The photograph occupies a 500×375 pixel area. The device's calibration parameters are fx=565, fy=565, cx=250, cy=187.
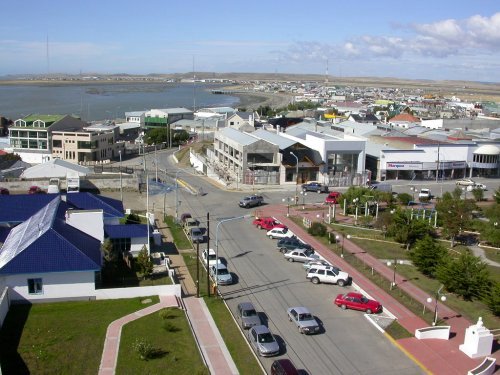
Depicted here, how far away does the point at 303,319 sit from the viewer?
19422mm

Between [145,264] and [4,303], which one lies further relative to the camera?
[145,264]

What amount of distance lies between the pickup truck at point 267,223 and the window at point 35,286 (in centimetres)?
1452

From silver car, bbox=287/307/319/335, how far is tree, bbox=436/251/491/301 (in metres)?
6.62

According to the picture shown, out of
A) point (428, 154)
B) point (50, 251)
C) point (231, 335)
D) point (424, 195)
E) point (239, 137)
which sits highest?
point (239, 137)

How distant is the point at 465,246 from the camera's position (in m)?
30.8

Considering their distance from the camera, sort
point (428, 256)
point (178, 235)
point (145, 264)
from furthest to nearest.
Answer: point (178, 235) < point (428, 256) < point (145, 264)

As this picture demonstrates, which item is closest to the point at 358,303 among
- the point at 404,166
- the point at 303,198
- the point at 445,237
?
the point at 445,237

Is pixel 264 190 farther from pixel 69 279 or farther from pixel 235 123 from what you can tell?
pixel 235 123

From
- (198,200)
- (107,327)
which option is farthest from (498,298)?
(198,200)

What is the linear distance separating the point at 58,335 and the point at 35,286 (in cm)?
339

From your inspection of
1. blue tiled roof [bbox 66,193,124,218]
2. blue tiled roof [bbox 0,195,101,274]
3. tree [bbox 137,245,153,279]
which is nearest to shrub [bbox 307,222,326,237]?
blue tiled roof [bbox 66,193,124,218]

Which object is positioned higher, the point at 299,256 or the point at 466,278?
the point at 466,278

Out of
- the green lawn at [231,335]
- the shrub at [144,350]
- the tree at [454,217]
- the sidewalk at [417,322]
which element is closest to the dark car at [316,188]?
the tree at [454,217]

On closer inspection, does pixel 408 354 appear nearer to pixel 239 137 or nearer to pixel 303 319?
pixel 303 319
